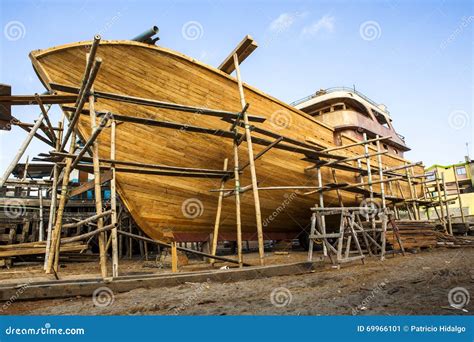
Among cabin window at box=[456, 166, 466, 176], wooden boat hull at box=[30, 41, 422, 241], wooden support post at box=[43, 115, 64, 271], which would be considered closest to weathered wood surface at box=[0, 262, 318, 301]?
wooden boat hull at box=[30, 41, 422, 241]

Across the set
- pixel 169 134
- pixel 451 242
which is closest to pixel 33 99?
pixel 169 134

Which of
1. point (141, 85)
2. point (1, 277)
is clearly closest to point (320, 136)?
point (141, 85)

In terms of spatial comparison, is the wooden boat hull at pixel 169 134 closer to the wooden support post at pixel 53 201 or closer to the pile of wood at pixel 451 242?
the wooden support post at pixel 53 201

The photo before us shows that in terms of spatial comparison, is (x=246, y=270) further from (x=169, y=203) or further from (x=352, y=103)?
(x=352, y=103)

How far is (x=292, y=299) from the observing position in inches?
153

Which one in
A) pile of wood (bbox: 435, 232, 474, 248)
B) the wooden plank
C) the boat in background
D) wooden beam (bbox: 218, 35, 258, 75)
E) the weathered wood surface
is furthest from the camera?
the boat in background

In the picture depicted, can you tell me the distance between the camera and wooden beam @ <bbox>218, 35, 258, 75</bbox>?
24.2 ft

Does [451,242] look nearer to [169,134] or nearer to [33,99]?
[169,134]

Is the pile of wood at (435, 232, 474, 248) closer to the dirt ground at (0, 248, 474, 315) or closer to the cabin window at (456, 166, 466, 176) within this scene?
the dirt ground at (0, 248, 474, 315)

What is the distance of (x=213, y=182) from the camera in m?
8.66

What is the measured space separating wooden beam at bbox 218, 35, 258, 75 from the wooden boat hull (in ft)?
0.92

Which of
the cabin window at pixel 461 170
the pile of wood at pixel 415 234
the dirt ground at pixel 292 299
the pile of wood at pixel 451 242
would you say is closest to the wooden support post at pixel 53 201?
the dirt ground at pixel 292 299

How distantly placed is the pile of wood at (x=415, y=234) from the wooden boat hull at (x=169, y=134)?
4.40 metres

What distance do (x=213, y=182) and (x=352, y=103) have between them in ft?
35.8
